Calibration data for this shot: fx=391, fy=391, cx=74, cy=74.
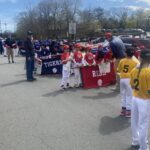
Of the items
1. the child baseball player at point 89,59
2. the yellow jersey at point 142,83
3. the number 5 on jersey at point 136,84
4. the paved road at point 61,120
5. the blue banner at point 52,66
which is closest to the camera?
the yellow jersey at point 142,83

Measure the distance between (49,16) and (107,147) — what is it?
93447 mm

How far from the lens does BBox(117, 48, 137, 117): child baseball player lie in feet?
28.9

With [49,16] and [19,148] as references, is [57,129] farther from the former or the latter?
[49,16]

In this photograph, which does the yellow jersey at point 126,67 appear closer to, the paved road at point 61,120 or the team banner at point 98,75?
the paved road at point 61,120

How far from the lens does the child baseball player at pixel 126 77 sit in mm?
8820

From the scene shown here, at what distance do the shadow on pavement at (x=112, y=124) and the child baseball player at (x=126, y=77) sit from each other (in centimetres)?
27

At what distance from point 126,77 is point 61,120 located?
180 centimetres

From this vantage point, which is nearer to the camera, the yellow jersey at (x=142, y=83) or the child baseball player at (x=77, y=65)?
the yellow jersey at (x=142, y=83)

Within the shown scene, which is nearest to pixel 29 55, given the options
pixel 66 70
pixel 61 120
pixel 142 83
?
pixel 66 70

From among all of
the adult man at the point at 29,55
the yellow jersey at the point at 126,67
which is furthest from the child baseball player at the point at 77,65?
the yellow jersey at the point at 126,67

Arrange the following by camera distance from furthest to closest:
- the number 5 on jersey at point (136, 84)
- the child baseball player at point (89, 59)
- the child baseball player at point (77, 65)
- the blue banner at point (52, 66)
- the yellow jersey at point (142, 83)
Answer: the blue banner at point (52, 66) < the child baseball player at point (89, 59) < the child baseball player at point (77, 65) < the number 5 on jersey at point (136, 84) < the yellow jersey at point (142, 83)

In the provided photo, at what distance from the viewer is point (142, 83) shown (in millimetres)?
6254

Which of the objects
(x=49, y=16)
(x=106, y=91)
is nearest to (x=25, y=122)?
(x=106, y=91)

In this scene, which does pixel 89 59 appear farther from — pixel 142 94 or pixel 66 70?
pixel 142 94
